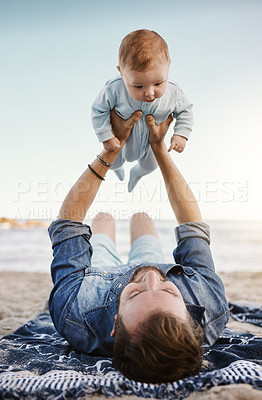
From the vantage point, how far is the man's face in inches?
44.1

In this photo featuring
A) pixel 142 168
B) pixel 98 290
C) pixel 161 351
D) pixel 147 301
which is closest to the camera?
pixel 161 351

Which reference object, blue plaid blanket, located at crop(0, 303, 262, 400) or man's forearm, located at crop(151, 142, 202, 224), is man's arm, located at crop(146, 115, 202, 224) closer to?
man's forearm, located at crop(151, 142, 202, 224)

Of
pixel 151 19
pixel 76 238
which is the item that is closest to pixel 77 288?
pixel 76 238

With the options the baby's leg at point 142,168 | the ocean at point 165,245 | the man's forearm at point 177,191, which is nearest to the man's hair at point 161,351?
the man's forearm at point 177,191

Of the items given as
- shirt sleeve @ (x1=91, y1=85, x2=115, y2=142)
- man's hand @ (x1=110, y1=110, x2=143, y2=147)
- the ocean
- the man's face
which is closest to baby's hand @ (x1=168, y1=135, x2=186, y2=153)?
man's hand @ (x1=110, y1=110, x2=143, y2=147)

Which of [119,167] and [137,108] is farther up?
[137,108]

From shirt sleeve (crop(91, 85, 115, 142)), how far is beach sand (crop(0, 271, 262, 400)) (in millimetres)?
1274

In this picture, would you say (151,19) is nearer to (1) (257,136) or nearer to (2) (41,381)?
(1) (257,136)

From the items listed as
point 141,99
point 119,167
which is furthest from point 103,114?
point 119,167

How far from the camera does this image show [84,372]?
1.21 meters

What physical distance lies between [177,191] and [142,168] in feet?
1.60

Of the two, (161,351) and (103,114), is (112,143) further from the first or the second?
(161,351)

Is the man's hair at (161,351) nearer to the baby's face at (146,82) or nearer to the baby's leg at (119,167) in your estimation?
the baby's face at (146,82)

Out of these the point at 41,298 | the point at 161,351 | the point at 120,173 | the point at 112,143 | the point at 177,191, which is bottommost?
the point at 41,298
